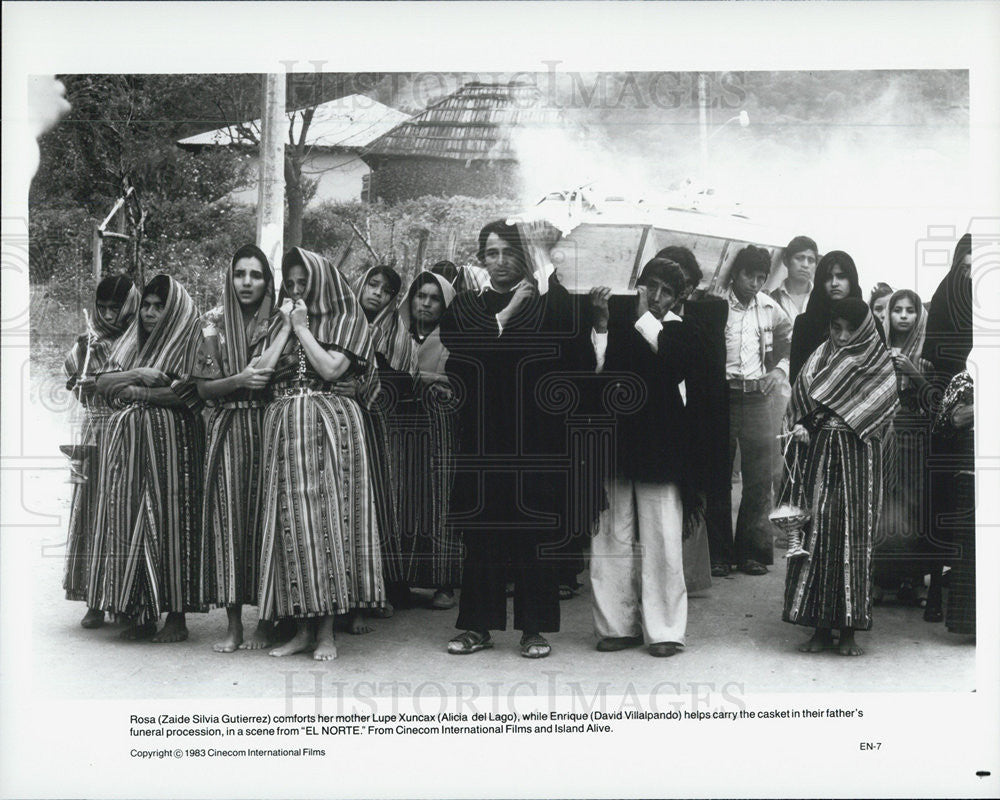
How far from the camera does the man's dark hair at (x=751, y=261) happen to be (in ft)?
18.5

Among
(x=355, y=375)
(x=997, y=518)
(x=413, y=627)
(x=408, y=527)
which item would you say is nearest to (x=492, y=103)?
(x=355, y=375)

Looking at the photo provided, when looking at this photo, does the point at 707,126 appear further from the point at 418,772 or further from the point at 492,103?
the point at 418,772

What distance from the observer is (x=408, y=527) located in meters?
5.62

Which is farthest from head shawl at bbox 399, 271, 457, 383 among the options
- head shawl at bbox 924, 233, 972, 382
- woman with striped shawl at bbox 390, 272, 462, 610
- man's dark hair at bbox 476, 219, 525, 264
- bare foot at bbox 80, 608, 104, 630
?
head shawl at bbox 924, 233, 972, 382

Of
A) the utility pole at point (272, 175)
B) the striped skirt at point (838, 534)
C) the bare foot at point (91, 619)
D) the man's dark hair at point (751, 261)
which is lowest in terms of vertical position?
the bare foot at point (91, 619)

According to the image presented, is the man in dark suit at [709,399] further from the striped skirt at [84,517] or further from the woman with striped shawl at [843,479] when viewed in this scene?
the striped skirt at [84,517]

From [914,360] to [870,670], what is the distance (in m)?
1.29

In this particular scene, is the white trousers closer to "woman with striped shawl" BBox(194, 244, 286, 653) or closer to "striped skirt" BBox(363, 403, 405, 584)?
"striped skirt" BBox(363, 403, 405, 584)

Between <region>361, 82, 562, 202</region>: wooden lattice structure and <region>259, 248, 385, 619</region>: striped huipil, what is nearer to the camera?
<region>259, 248, 385, 619</region>: striped huipil

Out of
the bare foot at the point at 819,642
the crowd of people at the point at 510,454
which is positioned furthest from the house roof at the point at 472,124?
the bare foot at the point at 819,642

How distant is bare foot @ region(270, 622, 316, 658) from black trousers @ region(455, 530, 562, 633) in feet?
2.04

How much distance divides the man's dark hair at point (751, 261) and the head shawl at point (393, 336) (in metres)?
1.41

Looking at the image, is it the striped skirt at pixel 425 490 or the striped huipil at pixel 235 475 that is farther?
the striped skirt at pixel 425 490

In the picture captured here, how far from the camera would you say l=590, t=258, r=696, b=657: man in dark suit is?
17.8ft
